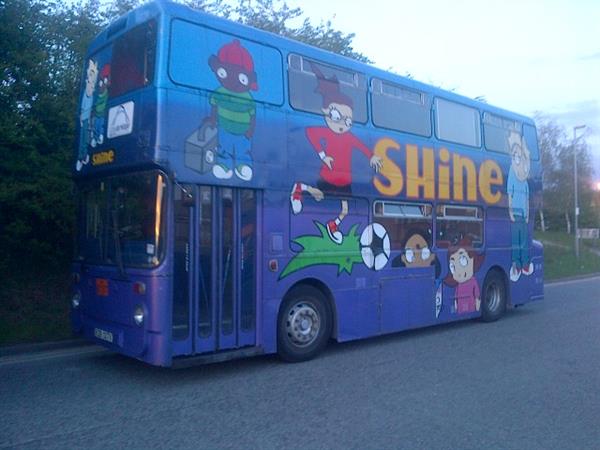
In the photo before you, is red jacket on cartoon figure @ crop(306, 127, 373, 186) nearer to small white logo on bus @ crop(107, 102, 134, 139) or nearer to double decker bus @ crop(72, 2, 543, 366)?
double decker bus @ crop(72, 2, 543, 366)

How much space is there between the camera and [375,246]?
944 cm

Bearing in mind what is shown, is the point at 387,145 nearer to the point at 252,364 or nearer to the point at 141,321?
the point at 252,364

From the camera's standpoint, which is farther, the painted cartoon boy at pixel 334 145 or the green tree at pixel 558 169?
the green tree at pixel 558 169

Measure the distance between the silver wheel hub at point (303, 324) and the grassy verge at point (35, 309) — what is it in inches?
161

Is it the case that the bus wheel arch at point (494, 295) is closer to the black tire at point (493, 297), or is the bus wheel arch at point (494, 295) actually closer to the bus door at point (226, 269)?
the black tire at point (493, 297)

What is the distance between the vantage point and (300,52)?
8422 millimetres

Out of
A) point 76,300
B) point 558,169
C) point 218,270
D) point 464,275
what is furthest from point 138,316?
point 558,169

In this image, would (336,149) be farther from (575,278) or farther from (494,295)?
(575,278)

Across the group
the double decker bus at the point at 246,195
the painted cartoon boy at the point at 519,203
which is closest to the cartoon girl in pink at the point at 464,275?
the double decker bus at the point at 246,195

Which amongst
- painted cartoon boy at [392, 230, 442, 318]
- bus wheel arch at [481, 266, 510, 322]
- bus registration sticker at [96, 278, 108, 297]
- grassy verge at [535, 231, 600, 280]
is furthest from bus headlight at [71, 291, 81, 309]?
grassy verge at [535, 231, 600, 280]

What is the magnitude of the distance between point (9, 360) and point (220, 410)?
4.12m

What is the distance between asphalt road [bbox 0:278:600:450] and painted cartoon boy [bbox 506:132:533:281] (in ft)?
11.2

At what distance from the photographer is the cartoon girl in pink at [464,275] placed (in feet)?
36.3

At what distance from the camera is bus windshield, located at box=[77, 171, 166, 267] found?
6820 millimetres
